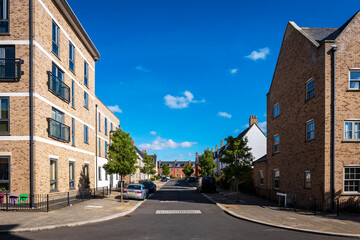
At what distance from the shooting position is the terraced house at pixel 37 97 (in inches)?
620

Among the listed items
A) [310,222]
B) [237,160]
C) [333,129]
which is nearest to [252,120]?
[237,160]

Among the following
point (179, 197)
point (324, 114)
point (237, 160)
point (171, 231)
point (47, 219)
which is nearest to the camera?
point (171, 231)

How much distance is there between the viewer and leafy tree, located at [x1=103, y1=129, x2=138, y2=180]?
21984 millimetres

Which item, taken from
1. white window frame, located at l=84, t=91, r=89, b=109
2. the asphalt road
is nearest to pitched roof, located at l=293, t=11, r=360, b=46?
the asphalt road

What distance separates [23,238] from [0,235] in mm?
1225

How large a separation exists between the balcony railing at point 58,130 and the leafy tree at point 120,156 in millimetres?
3580

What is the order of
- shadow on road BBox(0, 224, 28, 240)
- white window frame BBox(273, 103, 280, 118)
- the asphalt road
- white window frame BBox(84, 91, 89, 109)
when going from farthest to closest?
Result: white window frame BBox(84, 91, 89, 109) < white window frame BBox(273, 103, 280, 118) < the asphalt road < shadow on road BBox(0, 224, 28, 240)

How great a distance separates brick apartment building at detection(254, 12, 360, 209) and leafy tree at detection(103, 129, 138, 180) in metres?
12.4

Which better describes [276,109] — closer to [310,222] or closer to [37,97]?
[310,222]

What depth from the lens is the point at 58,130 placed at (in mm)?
19094

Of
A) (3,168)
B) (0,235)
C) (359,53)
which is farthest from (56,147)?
(359,53)

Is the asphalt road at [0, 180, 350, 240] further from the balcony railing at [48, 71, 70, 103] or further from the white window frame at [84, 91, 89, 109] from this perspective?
the white window frame at [84, 91, 89, 109]

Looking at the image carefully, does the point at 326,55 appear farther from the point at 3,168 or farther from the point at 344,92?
the point at 3,168

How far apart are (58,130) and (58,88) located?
2973 millimetres
